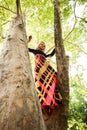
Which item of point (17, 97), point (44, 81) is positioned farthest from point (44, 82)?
point (17, 97)

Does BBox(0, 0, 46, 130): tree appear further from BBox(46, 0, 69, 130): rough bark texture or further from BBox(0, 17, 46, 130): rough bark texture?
BBox(46, 0, 69, 130): rough bark texture

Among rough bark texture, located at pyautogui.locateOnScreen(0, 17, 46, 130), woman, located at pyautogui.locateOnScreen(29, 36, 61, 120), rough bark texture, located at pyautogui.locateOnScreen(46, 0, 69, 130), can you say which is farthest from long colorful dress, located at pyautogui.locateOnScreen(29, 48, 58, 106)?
rough bark texture, located at pyautogui.locateOnScreen(0, 17, 46, 130)

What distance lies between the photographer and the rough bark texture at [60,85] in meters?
2.91

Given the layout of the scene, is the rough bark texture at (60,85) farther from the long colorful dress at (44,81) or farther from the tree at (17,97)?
the tree at (17,97)

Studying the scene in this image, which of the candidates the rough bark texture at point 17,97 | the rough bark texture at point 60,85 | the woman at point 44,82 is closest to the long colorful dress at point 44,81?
the woman at point 44,82

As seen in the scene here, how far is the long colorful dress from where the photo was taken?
2.97 meters

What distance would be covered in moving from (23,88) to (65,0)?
13.9ft

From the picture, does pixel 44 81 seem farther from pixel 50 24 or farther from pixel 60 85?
pixel 50 24

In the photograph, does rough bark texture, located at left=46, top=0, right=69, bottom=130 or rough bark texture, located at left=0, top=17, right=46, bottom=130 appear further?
rough bark texture, located at left=46, top=0, right=69, bottom=130

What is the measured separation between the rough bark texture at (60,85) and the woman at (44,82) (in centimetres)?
11

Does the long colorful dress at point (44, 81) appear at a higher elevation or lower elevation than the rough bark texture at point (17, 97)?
lower

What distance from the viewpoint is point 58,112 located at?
3.01m

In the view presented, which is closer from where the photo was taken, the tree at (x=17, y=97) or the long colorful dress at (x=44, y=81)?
the tree at (x=17, y=97)

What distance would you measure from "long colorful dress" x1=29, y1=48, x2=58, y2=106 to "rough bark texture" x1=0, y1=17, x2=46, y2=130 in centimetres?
82
